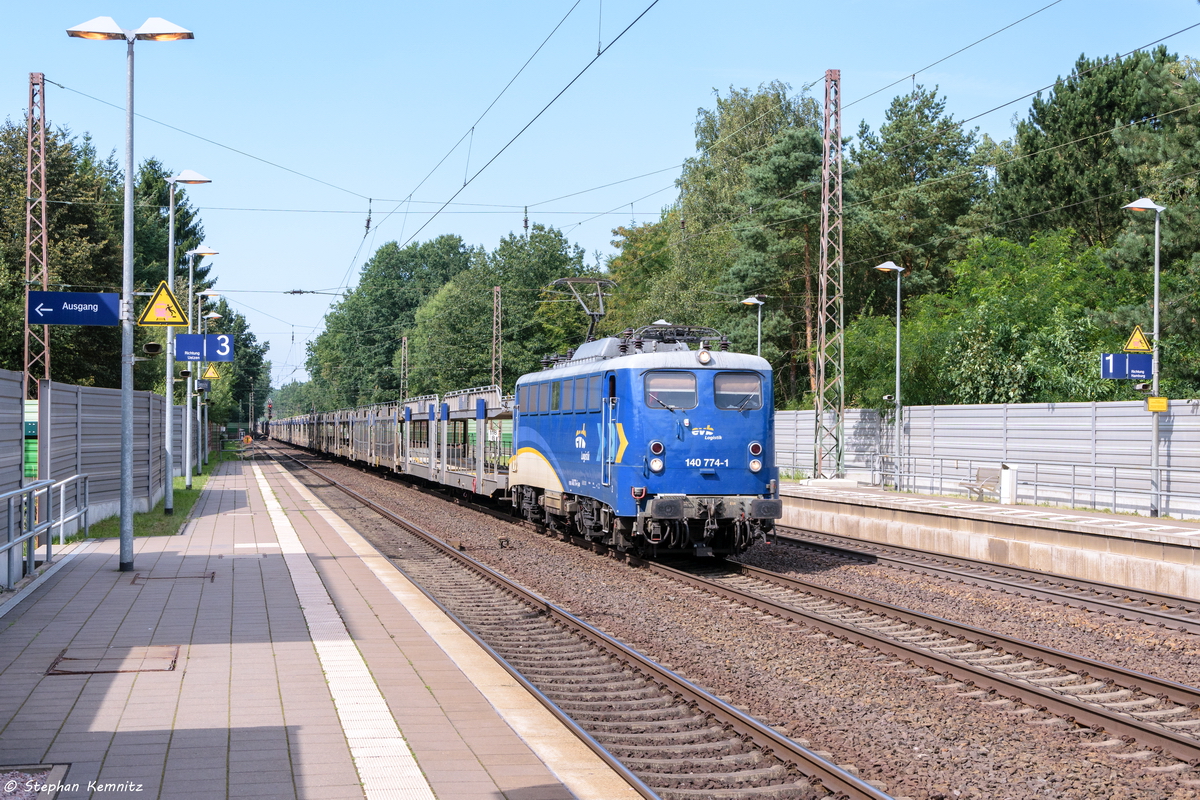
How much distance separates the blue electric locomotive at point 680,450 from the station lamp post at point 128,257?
6.30 meters

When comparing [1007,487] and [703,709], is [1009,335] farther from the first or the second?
[703,709]

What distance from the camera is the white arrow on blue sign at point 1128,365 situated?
21.4 m

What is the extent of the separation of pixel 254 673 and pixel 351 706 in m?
1.26

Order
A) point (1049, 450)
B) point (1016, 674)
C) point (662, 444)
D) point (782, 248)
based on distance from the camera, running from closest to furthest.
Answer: point (1016, 674)
point (662, 444)
point (1049, 450)
point (782, 248)

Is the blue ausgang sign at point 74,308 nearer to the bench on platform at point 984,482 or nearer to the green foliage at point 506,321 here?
the bench on platform at point 984,482

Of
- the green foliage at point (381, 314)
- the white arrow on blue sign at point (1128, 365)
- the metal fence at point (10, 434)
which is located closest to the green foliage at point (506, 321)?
the green foliage at point (381, 314)

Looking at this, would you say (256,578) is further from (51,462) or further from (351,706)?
(351,706)

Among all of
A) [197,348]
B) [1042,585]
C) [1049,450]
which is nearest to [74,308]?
[197,348]

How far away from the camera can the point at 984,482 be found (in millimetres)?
25953

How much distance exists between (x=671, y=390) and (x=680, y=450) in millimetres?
857

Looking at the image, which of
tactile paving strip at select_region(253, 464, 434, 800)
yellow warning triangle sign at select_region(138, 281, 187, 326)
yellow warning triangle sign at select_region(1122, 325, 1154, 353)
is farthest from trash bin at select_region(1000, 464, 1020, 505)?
yellow warning triangle sign at select_region(138, 281, 187, 326)

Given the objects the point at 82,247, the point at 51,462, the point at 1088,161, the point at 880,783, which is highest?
the point at 1088,161

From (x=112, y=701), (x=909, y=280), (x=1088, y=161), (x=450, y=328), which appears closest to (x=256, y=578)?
(x=112, y=701)

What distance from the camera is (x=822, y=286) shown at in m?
29.1
